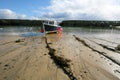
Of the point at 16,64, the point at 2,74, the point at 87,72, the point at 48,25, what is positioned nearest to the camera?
the point at 2,74

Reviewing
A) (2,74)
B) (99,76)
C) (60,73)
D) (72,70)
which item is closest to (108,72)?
(99,76)

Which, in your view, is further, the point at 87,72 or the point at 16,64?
the point at 16,64

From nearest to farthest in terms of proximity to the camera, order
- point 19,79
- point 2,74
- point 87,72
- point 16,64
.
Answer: point 19,79, point 2,74, point 87,72, point 16,64

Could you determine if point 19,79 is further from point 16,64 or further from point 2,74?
point 16,64

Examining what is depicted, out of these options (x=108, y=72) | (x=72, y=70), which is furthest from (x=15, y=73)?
(x=108, y=72)

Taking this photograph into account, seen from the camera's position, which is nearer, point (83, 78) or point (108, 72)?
point (83, 78)

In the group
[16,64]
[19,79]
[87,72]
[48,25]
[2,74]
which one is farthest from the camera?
[48,25]

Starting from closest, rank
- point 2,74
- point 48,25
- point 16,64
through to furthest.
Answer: point 2,74 → point 16,64 → point 48,25

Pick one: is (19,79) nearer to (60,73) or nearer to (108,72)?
(60,73)

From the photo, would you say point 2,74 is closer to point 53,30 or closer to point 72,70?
point 72,70

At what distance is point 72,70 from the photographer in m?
9.12

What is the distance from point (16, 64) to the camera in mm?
10328

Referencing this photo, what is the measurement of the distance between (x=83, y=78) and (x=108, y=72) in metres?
1.93

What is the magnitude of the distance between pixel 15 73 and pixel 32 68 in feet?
3.62
